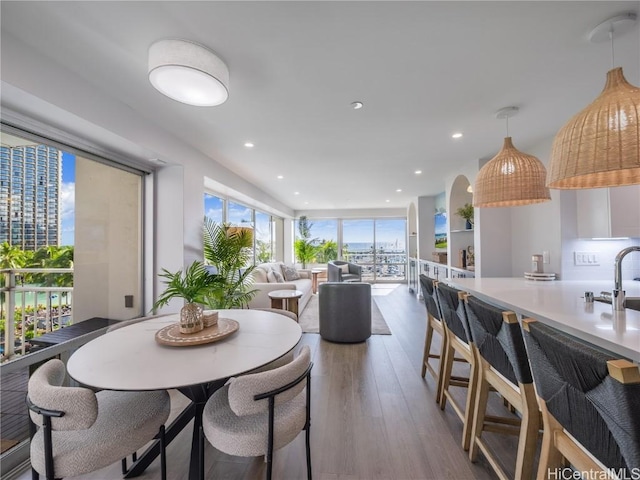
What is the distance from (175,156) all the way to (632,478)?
3393mm

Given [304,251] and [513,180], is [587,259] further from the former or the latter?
[304,251]

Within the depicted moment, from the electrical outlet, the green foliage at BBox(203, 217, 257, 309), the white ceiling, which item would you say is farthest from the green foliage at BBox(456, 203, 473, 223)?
the green foliage at BBox(203, 217, 257, 309)

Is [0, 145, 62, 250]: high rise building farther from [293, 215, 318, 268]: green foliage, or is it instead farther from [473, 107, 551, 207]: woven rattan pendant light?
Answer: [293, 215, 318, 268]: green foliage

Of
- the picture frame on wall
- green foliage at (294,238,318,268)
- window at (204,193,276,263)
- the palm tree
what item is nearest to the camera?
the palm tree

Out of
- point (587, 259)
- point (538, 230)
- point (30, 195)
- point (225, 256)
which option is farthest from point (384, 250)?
point (30, 195)

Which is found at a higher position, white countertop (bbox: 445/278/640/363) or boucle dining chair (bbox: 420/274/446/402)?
white countertop (bbox: 445/278/640/363)

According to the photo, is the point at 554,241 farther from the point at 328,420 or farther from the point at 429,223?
the point at 429,223

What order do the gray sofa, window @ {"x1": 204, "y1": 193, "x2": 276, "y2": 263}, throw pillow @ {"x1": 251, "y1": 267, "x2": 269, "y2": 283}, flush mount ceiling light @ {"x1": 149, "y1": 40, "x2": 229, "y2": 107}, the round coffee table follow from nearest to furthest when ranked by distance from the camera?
flush mount ceiling light @ {"x1": 149, "y1": 40, "x2": 229, "y2": 107}, the round coffee table, the gray sofa, window @ {"x1": 204, "y1": 193, "x2": 276, "y2": 263}, throw pillow @ {"x1": 251, "y1": 267, "x2": 269, "y2": 283}

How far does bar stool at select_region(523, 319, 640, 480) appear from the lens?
0.66 meters

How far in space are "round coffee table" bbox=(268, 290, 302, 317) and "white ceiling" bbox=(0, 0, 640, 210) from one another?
2221mm

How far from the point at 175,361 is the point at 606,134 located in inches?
82.5

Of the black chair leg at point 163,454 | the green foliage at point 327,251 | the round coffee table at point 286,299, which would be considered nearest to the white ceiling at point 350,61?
the black chair leg at point 163,454

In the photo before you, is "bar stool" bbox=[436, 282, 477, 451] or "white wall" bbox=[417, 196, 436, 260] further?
"white wall" bbox=[417, 196, 436, 260]

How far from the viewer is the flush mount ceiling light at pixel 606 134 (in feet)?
3.62
